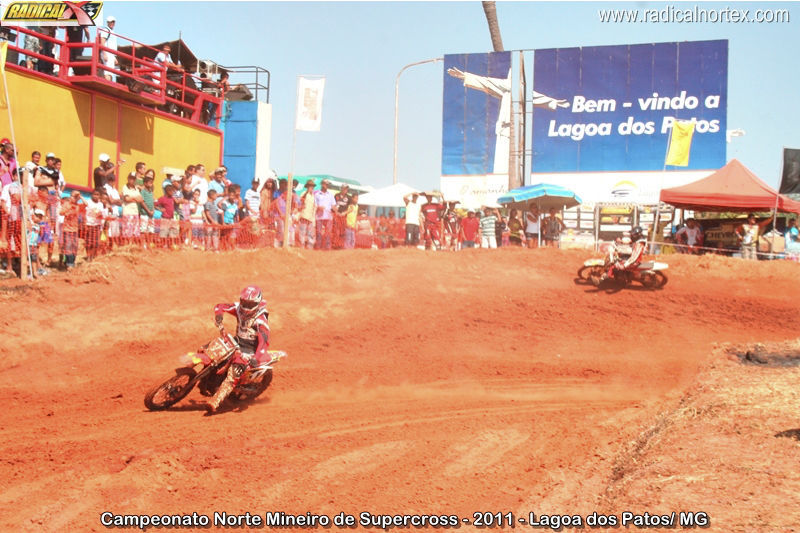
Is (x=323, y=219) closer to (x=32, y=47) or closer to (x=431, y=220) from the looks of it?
(x=431, y=220)

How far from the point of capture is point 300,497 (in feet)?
22.0

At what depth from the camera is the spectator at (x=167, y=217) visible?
57.4 ft

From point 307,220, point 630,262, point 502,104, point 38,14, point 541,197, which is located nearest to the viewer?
point 38,14

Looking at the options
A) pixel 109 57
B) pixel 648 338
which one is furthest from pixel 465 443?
pixel 109 57

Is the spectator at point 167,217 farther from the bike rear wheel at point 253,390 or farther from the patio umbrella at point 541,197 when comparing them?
the patio umbrella at point 541,197

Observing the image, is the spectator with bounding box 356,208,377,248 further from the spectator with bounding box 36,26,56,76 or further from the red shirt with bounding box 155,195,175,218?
the spectator with bounding box 36,26,56,76

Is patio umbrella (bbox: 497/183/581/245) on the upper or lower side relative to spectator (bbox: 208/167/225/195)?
upper

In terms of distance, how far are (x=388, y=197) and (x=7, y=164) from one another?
15190 millimetres

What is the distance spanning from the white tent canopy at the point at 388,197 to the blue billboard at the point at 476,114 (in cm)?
678

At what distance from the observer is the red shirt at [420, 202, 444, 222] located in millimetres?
23234

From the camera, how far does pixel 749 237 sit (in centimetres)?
2178

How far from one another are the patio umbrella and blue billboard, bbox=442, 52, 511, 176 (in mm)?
7759

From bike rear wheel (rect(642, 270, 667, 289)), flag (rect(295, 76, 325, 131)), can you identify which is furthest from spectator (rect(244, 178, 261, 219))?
bike rear wheel (rect(642, 270, 667, 289))

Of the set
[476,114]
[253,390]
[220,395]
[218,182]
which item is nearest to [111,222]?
[218,182]
